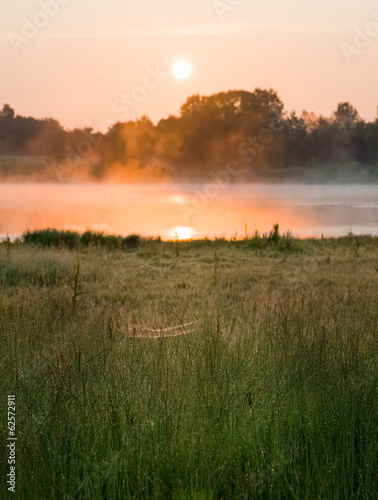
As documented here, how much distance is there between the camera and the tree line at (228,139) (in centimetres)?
7194

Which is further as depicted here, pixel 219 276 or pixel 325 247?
pixel 325 247

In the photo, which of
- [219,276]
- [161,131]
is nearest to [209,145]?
[161,131]

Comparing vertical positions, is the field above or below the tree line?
below

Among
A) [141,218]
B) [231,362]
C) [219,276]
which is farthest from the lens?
[141,218]

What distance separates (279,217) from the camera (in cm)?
3306

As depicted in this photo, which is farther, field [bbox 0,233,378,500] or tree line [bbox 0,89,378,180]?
tree line [bbox 0,89,378,180]

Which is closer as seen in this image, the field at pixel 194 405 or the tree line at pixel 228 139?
the field at pixel 194 405

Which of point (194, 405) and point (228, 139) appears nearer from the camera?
point (194, 405)

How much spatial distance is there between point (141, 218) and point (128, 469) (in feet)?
95.4

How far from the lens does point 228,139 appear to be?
2854 inches

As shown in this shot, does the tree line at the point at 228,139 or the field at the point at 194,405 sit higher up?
the tree line at the point at 228,139

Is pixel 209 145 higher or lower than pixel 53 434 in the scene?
higher

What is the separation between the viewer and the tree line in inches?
2832

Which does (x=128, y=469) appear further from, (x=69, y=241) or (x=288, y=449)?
(x=69, y=241)
